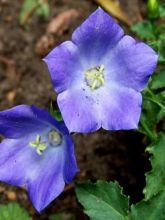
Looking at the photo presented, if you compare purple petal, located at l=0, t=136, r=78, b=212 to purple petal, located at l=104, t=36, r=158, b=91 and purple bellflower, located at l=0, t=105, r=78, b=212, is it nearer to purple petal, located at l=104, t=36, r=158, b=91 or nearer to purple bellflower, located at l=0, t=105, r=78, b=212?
purple bellflower, located at l=0, t=105, r=78, b=212

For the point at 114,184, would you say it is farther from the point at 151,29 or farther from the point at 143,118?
the point at 151,29

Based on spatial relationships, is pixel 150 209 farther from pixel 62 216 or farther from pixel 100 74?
pixel 62 216

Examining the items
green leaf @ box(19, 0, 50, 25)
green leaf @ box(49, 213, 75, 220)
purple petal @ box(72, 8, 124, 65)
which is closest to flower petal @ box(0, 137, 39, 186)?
purple petal @ box(72, 8, 124, 65)

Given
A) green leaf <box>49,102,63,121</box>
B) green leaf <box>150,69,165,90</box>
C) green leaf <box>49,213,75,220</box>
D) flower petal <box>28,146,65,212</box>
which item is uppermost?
green leaf <box>49,102,63,121</box>

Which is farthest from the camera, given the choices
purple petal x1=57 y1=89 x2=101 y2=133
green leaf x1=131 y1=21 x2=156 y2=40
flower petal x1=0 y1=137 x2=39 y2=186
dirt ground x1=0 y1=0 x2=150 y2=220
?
dirt ground x1=0 y1=0 x2=150 y2=220

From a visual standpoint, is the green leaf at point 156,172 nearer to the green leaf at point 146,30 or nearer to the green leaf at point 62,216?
the green leaf at point 146,30

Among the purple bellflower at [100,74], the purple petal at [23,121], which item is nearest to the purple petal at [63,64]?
the purple bellflower at [100,74]
